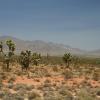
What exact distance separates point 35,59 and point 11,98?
127 feet

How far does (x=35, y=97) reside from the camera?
1780cm

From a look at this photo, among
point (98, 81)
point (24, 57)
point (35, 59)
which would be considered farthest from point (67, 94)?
point (35, 59)

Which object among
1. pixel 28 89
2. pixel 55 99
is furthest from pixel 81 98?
pixel 28 89

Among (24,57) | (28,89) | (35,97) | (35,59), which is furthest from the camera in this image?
(35,59)

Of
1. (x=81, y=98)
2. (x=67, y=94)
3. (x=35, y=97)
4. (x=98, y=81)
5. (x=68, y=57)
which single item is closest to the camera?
(x=81, y=98)

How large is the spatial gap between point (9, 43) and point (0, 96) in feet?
130

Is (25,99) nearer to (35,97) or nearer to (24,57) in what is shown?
(35,97)

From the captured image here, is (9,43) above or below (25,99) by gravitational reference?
above

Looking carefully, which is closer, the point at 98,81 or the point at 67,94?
the point at 67,94

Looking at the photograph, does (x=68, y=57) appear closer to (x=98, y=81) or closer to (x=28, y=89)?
(x=98, y=81)

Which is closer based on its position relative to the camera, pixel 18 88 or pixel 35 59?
pixel 18 88

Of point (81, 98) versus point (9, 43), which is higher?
point (9, 43)

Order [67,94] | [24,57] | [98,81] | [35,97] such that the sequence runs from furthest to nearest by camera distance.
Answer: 1. [24,57]
2. [98,81]
3. [67,94]
4. [35,97]

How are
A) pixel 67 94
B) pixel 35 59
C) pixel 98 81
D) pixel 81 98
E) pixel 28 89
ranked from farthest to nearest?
pixel 35 59
pixel 98 81
pixel 28 89
pixel 67 94
pixel 81 98
